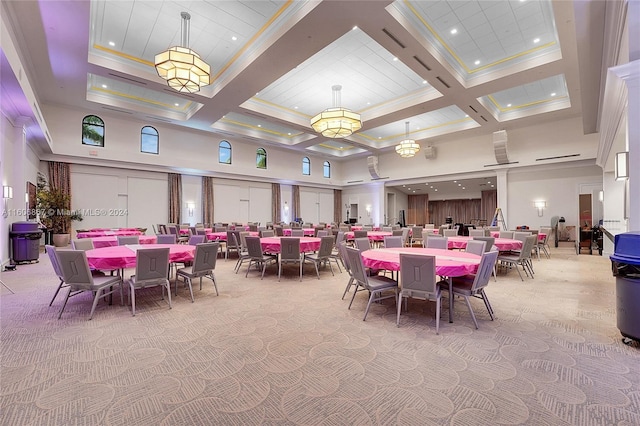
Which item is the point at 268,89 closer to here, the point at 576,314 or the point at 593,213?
the point at 576,314

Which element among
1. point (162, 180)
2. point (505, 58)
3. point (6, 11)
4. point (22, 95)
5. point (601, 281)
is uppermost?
point (505, 58)

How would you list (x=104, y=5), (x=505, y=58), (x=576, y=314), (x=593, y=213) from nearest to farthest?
(x=576, y=314), (x=104, y=5), (x=505, y=58), (x=593, y=213)

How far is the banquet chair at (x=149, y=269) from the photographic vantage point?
3656 mm

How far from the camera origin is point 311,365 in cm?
248

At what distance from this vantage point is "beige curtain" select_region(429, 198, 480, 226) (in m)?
19.9

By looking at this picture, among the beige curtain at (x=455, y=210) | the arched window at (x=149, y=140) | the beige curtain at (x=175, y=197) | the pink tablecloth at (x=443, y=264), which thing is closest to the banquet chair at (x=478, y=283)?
the pink tablecloth at (x=443, y=264)

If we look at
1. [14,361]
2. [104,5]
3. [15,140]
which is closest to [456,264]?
[14,361]

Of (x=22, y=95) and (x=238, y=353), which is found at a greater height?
(x=22, y=95)

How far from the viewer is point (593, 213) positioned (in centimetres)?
1191

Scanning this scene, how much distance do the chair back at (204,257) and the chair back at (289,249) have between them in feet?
5.00

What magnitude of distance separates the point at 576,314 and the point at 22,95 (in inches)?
405

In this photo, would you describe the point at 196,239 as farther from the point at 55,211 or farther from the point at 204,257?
the point at 55,211

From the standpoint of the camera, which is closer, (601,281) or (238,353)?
(238,353)

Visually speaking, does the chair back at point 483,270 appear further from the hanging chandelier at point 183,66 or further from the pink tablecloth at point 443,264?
the hanging chandelier at point 183,66
